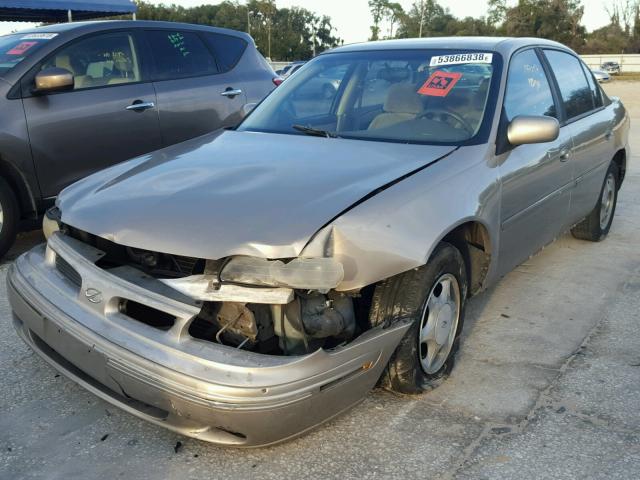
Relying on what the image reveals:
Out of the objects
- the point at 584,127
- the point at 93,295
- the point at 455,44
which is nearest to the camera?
the point at 93,295

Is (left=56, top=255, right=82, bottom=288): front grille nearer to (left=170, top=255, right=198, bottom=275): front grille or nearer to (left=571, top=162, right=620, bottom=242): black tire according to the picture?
(left=170, top=255, right=198, bottom=275): front grille

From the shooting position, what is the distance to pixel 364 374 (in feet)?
8.21

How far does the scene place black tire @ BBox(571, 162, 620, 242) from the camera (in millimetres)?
5293

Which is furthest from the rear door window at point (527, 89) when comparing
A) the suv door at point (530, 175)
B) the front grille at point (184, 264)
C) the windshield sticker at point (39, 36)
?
the windshield sticker at point (39, 36)

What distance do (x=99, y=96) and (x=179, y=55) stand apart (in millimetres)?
990

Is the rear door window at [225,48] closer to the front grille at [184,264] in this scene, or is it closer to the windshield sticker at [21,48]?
the windshield sticker at [21,48]

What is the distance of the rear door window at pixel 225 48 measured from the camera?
6305mm

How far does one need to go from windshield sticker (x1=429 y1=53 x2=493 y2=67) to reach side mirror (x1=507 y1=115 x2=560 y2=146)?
0.54 meters

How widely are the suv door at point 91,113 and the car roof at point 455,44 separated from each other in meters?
1.96

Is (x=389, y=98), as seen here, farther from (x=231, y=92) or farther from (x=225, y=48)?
(x=225, y=48)

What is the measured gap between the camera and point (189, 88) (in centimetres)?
585

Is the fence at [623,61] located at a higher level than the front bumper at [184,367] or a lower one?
lower

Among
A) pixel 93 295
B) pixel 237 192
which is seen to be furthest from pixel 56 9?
pixel 93 295

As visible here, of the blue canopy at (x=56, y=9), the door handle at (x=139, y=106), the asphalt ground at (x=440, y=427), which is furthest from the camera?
the blue canopy at (x=56, y=9)
